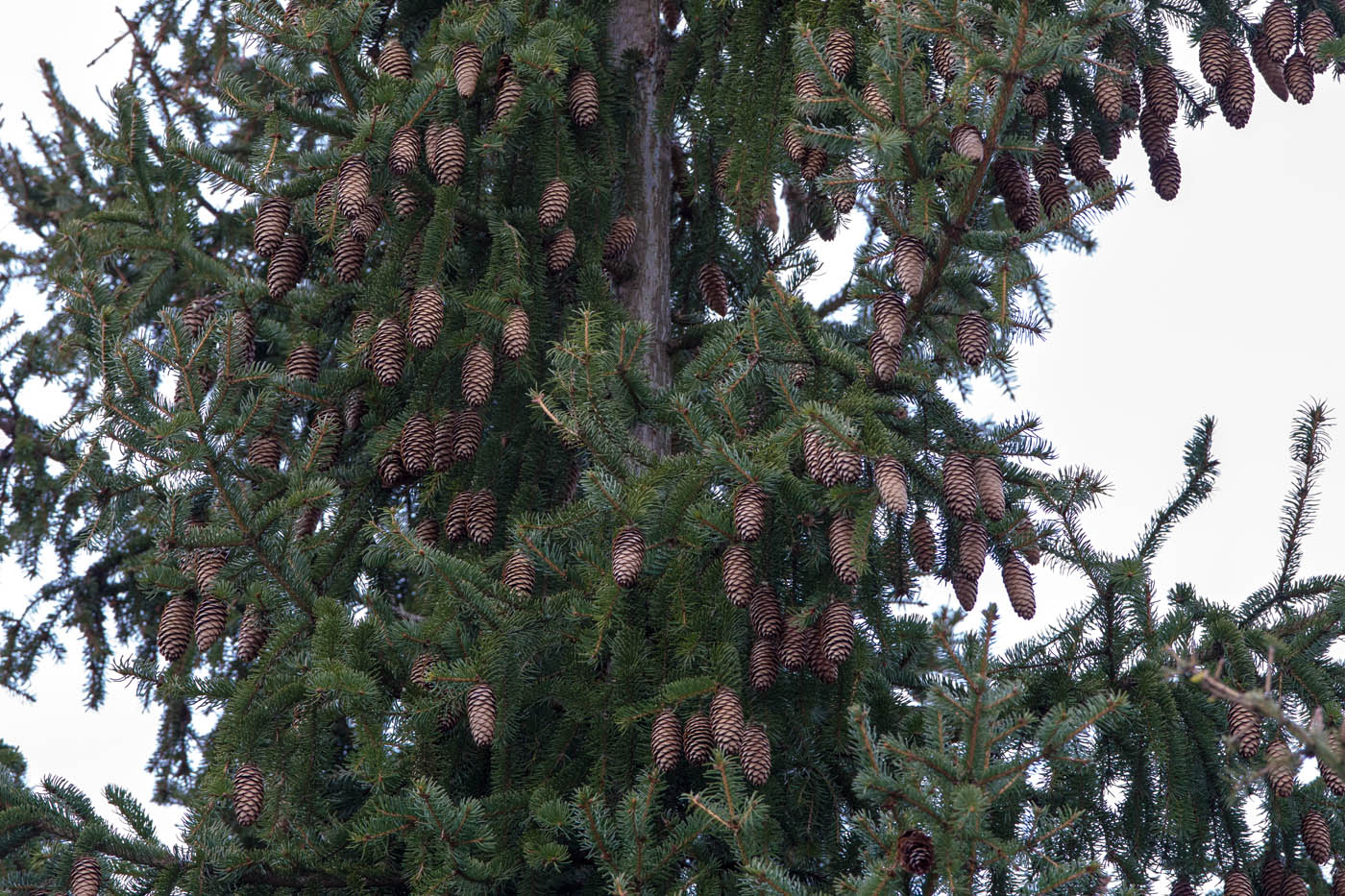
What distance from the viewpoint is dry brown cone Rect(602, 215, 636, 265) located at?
5.25 meters

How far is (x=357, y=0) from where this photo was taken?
436 cm

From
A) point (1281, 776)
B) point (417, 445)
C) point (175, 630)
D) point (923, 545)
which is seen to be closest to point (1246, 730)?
point (1281, 776)

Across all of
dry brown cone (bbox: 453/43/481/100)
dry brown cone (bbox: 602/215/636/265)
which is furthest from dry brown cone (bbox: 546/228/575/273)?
dry brown cone (bbox: 453/43/481/100)

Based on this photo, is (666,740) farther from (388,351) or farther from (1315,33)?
(1315,33)

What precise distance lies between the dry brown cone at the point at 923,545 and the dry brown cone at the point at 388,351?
170 cm

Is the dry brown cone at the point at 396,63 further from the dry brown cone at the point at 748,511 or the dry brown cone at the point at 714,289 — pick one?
the dry brown cone at the point at 748,511

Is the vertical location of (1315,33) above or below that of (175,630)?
above

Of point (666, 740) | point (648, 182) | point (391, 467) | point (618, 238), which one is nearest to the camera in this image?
point (666, 740)

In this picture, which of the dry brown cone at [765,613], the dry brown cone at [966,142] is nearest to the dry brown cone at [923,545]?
the dry brown cone at [765,613]

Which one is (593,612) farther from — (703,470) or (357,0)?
(357,0)

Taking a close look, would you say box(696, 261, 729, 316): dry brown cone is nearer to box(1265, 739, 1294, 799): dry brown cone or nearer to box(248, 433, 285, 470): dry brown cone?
box(248, 433, 285, 470): dry brown cone

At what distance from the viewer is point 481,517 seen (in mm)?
4625

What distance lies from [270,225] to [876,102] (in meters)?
2.01

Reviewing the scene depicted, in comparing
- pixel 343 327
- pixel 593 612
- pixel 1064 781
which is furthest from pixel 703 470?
pixel 343 327
